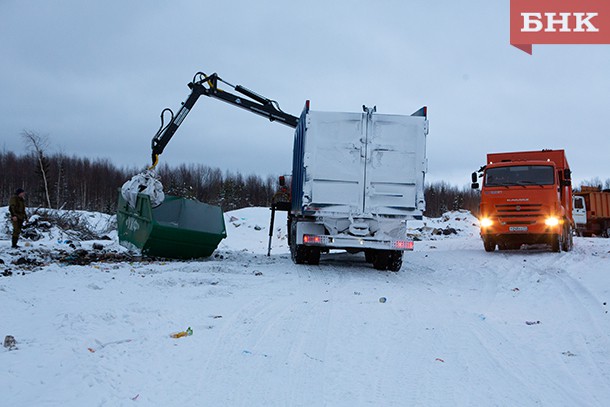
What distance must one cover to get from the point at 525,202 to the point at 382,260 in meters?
6.01

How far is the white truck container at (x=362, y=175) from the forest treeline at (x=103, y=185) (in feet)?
163

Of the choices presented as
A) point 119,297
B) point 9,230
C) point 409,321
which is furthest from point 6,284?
point 9,230

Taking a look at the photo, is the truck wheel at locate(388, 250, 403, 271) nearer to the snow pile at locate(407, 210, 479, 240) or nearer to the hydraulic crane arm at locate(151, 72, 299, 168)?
the hydraulic crane arm at locate(151, 72, 299, 168)

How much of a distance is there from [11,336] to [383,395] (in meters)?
3.26

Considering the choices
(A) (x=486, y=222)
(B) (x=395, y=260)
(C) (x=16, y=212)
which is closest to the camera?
(B) (x=395, y=260)

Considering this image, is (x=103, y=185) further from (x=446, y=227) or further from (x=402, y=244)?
(x=402, y=244)

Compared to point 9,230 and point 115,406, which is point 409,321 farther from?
point 9,230

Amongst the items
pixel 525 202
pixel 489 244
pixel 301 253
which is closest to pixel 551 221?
pixel 525 202

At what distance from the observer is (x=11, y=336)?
4.47 m

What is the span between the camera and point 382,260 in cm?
1178

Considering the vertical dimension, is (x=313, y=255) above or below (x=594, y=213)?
below

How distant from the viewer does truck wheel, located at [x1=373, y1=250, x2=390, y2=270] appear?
11.6 metres

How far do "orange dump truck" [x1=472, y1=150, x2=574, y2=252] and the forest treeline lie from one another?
4608cm

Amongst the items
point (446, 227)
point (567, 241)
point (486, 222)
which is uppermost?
point (446, 227)
